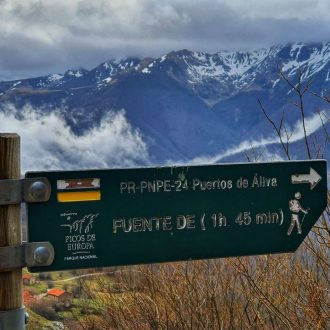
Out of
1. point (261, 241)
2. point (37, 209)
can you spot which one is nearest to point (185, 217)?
point (261, 241)

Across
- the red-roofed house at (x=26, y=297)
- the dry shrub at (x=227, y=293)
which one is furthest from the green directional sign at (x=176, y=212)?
the dry shrub at (x=227, y=293)

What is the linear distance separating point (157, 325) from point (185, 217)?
380cm

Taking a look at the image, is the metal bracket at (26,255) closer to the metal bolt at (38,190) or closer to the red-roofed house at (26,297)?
the metal bolt at (38,190)

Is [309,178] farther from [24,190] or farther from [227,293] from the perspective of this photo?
[227,293]

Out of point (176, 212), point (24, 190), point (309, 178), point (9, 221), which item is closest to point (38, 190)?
point (24, 190)

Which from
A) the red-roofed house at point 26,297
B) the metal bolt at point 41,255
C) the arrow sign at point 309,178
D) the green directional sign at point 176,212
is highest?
the arrow sign at point 309,178

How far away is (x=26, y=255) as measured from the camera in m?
2.47

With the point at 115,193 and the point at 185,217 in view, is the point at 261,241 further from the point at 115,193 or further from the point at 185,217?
the point at 115,193

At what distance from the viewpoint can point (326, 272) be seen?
4527 millimetres

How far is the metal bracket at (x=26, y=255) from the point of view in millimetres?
2445

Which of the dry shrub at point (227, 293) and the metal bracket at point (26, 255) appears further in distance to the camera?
the dry shrub at point (227, 293)

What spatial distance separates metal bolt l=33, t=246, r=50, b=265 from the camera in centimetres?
247

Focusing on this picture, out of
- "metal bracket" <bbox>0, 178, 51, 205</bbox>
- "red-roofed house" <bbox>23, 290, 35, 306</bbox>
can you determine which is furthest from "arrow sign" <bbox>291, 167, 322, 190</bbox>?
"red-roofed house" <bbox>23, 290, 35, 306</bbox>

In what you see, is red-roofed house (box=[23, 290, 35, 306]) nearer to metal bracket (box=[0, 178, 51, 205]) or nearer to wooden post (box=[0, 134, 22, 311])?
wooden post (box=[0, 134, 22, 311])
